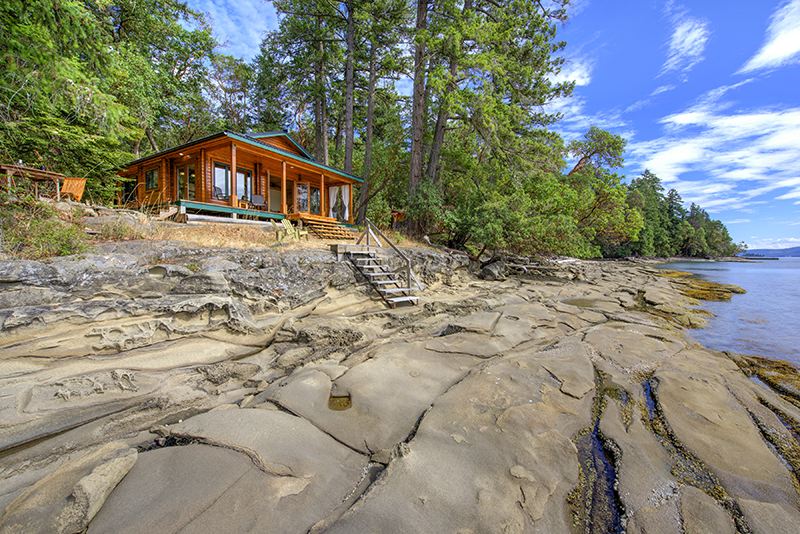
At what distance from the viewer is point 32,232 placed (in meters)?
5.10

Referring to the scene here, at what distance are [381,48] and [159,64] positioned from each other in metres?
12.0

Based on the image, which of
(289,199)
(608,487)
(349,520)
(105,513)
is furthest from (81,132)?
(608,487)

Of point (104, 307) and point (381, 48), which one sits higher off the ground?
point (381, 48)

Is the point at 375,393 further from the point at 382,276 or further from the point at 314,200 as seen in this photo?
the point at 314,200

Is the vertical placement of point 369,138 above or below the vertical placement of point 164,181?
above

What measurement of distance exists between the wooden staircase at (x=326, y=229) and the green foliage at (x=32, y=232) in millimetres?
7456

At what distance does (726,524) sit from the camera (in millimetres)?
2201

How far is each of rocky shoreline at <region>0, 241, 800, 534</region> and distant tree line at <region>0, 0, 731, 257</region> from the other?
12.9 ft

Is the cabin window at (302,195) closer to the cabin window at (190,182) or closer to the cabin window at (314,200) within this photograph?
the cabin window at (314,200)

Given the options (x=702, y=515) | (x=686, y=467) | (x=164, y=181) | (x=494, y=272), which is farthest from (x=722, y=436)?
(x=164, y=181)

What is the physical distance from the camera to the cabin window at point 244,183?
1473 cm

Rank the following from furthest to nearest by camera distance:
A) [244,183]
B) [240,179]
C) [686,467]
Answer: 1. [244,183]
2. [240,179]
3. [686,467]

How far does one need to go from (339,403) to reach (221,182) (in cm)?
1397

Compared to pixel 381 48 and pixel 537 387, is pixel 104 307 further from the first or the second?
pixel 381 48
